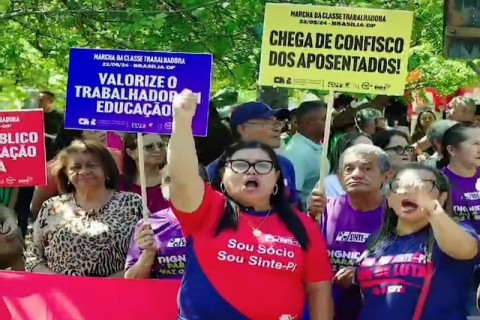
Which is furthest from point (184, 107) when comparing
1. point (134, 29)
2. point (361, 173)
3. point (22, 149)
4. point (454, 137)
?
point (134, 29)

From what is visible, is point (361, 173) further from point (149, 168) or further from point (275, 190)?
point (149, 168)

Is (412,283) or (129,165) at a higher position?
(129,165)

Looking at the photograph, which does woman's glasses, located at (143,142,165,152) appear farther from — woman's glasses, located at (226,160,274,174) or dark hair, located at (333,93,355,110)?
dark hair, located at (333,93,355,110)

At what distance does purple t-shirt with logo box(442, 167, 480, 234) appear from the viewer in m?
6.50

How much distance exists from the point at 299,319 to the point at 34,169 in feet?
8.46

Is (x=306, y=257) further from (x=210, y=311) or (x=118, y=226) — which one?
(x=118, y=226)

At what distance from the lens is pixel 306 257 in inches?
179

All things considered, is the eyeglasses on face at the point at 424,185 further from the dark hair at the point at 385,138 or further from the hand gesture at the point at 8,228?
the hand gesture at the point at 8,228

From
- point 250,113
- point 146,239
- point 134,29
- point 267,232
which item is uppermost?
point 134,29

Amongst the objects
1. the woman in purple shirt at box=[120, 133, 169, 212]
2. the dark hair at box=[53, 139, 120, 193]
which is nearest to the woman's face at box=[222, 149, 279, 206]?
the dark hair at box=[53, 139, 120, 193]

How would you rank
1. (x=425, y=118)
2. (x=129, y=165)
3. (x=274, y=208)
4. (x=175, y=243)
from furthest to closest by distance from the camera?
(x=425, y=118)
(x=129, y=165)
(x=175, y=243)
(x=274, y=208)

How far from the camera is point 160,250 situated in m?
5.22

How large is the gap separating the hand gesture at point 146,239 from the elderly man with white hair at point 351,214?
2.94ft

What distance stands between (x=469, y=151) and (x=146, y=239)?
9.07ft
